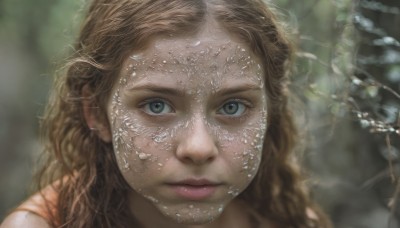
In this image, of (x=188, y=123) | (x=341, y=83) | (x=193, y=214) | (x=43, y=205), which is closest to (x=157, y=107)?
(x=188, y=123)

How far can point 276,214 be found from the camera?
8.86 ft

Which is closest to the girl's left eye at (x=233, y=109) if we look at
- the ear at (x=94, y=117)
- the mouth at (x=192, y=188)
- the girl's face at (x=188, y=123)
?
the girl's face at (x=188, y=123)

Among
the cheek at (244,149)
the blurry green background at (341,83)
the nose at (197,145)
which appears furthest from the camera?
the blurry green background at (341,83)

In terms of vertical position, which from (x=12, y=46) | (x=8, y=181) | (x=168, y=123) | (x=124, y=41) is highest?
(x=124, y=41)

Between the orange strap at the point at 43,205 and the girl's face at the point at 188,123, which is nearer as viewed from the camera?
the girl's face at the point at 188,123

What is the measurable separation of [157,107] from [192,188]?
251 millimetres

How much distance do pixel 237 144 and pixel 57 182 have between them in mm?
721

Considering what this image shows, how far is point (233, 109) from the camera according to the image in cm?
213

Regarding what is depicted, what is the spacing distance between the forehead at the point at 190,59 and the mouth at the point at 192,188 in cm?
29

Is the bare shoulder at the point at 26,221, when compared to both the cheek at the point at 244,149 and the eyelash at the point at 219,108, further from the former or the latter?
the cheek at the point at 244,149

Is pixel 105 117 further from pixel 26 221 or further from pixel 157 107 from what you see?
pixel 26 221

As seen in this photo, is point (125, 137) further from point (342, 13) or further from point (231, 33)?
point (342, 13)

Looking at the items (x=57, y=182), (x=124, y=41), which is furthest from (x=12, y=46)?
(x=124, y=41)

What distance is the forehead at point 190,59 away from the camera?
2.03 m
